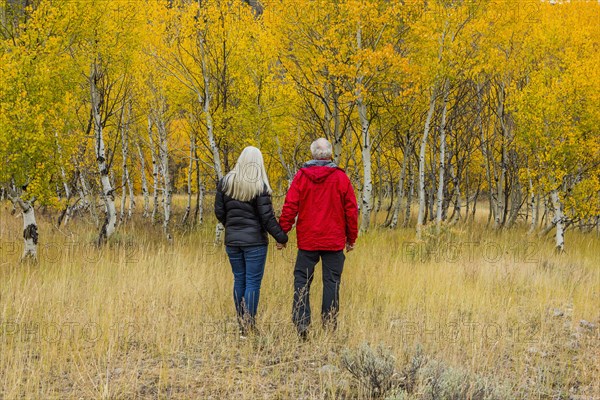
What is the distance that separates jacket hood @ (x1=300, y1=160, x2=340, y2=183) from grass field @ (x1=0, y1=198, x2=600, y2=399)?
1.66 metres

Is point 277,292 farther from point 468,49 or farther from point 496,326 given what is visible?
point 468,49

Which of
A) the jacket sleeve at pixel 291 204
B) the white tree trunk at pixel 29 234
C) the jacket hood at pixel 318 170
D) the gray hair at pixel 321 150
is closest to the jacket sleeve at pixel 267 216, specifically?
the jacket sleeve at pixel 291 204

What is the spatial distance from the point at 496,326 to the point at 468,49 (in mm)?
7653

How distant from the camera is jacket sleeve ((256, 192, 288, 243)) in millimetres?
4305

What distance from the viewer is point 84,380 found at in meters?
3.29

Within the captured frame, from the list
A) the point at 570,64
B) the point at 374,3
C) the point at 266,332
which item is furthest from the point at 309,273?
the point at 570,64

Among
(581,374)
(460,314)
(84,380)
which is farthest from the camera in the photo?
(460,314)

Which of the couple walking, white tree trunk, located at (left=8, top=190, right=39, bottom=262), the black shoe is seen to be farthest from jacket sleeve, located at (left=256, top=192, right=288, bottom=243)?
white tree trunk, located at (left=8, top=190, right=39, bottom=262)

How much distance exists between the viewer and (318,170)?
4367 millimetres

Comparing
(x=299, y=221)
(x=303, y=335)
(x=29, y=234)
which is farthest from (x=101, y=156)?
(x=303, y=335)

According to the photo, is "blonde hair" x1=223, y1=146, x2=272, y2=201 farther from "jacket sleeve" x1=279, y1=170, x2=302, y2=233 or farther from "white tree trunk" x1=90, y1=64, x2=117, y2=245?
"white tree trunk" x1=90, y1=64, x2=117, y2=245

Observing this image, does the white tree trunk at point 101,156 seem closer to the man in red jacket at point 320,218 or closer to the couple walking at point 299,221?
the couple walking at point 299,221

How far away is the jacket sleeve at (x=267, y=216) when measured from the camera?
430cm

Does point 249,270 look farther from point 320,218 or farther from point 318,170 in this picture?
point 318,170
